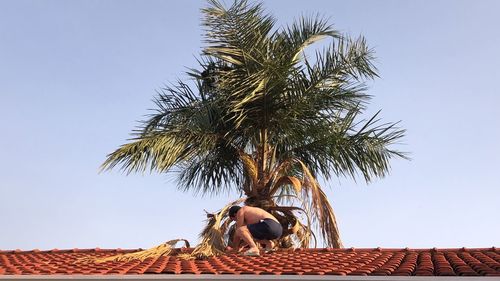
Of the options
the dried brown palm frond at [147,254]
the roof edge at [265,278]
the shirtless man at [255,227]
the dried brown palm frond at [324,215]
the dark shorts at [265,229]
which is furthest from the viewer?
the dried brown palm frond at [324,215]

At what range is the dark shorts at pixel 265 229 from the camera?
988cm

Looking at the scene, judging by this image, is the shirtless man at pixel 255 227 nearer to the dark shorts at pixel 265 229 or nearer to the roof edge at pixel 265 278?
the dark shorts at pixel 265 229

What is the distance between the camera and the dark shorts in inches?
389

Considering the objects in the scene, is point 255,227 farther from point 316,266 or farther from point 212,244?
point 316,266

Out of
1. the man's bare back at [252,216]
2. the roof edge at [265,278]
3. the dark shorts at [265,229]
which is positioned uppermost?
the man's bare back at [252,216]

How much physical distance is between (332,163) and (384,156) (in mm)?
1239

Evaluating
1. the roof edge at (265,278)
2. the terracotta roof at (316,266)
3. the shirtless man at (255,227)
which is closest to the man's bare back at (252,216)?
the shirtless man at (255,227)

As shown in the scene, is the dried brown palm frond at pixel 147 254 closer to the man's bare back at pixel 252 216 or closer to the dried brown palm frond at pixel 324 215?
the man's bare back at pixel 252 216

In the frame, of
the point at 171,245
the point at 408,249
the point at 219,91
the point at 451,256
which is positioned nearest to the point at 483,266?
the point at 451,256

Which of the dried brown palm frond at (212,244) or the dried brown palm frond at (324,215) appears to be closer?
the dried brown palm frond at (212,244)

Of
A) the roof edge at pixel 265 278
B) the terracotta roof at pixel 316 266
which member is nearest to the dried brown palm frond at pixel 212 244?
the terracotta roof at pixel 316 266

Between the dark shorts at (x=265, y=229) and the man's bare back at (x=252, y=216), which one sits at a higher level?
the man's bare back at (x=252, y=216)

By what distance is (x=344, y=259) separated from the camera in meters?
7.93

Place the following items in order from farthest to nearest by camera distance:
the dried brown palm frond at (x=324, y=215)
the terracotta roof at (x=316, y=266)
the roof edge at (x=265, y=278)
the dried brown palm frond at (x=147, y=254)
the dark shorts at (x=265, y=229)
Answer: the dried brown palm frond at (x=324, y=215)
the dark shorts at (x=265, y=229)
the dried brown palm frond at (x=147, y=254)
the terracotta roof at (x=316, y=266)
the roof edge at (x=265, y=278)
